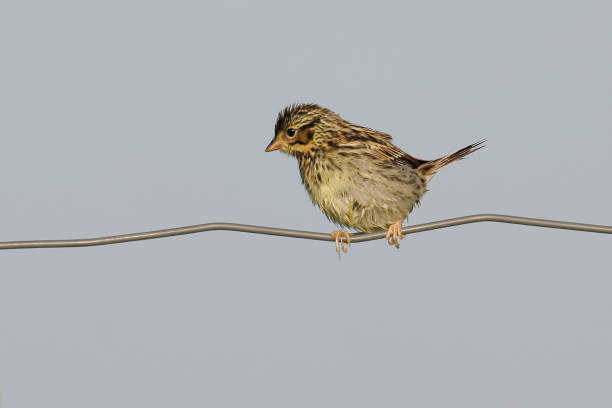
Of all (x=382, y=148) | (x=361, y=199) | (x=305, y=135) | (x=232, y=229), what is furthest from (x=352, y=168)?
(x=232, y=229)

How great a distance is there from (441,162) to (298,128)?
1.73 meters

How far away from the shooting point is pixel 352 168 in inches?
373

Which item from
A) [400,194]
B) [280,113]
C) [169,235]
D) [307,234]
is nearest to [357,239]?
[307,234]

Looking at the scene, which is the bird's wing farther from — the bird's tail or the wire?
the wire

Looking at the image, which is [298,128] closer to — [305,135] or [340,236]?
[305,135]

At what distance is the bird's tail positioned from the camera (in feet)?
33.4

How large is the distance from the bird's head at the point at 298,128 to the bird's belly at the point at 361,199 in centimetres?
52

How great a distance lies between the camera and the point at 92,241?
618 centimetres

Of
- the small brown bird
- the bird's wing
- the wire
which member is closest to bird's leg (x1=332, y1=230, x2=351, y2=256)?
the small brown bird

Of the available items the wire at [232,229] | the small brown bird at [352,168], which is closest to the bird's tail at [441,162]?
the small brown bird at [352,168]

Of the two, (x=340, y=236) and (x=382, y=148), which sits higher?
(x=382, y=148)

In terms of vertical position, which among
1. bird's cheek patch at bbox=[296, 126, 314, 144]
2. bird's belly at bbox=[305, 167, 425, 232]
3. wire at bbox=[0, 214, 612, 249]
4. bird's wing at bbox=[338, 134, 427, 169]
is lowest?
wire at bbox=[0, 214, 612, 249]

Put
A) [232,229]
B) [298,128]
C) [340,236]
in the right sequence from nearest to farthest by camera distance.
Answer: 1. [232,229]
2. [340,236]
3. [298,128]

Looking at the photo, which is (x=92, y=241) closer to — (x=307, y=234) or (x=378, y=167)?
(x=307, y=234)
